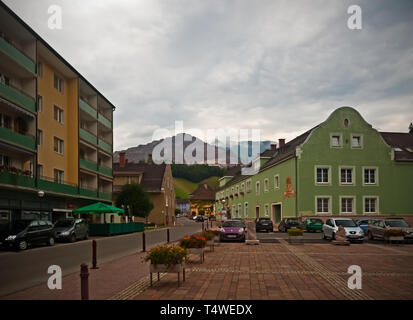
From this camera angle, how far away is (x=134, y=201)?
49562 millimetres

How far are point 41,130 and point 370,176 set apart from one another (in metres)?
32.7

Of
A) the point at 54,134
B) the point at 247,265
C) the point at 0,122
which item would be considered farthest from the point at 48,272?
the point at 54,134

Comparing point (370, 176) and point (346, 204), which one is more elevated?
point (370, 176)

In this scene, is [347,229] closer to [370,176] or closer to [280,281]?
[280,281]

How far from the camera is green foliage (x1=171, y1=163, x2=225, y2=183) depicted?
488 feet

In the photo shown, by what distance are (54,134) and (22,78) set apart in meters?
6.05

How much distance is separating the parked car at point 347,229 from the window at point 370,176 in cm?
1999

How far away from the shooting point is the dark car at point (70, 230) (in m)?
27.2

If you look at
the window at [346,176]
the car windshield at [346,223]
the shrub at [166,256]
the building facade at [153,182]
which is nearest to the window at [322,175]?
the window at [346,176]

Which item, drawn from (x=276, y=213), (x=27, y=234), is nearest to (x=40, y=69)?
(x=27, y=234)

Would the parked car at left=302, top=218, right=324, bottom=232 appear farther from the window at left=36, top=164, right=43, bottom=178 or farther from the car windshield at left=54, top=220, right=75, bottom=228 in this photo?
the window at left=36, top=164, right=43, bottom=178

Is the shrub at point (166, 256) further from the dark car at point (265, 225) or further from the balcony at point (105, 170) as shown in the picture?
the balcony at point (105, 170)

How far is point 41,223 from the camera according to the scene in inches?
941
